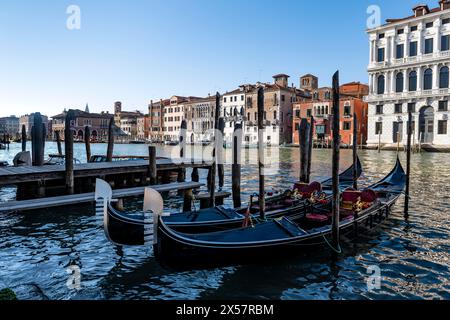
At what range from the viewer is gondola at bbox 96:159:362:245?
6543 millimetres

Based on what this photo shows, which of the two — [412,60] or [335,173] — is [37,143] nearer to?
[335,173]

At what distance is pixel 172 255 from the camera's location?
5.67 metres

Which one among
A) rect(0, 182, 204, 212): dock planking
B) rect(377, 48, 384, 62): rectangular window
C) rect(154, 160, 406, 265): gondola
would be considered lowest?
rect(154, 160, 406, 265): gondola

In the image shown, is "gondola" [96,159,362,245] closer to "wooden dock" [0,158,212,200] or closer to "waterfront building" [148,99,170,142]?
"wooden dock" [0,158,212,200]

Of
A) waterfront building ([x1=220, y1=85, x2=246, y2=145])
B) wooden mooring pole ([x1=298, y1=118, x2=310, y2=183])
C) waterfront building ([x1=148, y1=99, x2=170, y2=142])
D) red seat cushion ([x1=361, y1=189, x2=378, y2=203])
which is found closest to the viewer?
red seat cushion ([x1=361, y1=189, x2=378, y2=203])

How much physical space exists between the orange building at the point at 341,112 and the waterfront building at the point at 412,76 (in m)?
2.47

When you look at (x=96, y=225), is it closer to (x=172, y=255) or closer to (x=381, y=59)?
(x=172, y=255)

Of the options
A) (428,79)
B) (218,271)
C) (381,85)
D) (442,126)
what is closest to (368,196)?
(218,271)

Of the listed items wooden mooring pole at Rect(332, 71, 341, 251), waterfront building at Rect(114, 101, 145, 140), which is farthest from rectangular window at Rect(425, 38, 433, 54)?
waterfront building at Rect(114, 101, 145, 140)

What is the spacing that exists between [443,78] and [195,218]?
38516mm

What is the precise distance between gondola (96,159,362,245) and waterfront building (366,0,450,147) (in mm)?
32987

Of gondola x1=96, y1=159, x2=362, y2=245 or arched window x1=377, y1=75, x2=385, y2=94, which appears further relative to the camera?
arched window x1=377, y1=75, x2=385, y2=94

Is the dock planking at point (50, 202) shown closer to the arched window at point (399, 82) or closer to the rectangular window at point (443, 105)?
the rectangular window at point (443, 105)

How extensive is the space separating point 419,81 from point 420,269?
38.1 meters
